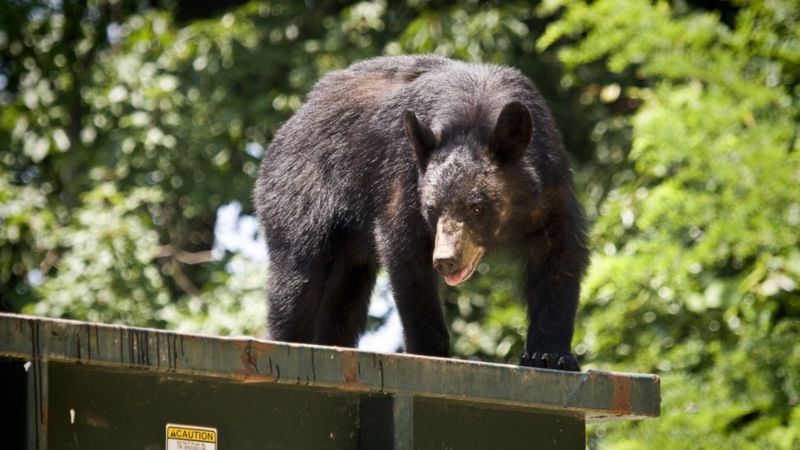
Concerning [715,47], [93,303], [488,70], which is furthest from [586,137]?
[488,70]

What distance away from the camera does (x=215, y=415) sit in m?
3.79

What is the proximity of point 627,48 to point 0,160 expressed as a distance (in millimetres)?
5884

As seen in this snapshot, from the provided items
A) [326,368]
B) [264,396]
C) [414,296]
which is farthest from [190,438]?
[414,296]

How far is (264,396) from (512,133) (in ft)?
8.25

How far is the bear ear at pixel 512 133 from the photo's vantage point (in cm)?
599

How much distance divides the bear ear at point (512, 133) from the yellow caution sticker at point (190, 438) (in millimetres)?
2579

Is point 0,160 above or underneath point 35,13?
underneath

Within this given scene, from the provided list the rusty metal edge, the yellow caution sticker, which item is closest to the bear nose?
the rusty metal edge

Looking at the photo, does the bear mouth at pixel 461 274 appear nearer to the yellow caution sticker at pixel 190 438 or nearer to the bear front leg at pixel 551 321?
the bear front leg at pixel 551 321

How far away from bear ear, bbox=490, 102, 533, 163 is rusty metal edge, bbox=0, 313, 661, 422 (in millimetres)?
1501

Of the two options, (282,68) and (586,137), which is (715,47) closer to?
(586,137)

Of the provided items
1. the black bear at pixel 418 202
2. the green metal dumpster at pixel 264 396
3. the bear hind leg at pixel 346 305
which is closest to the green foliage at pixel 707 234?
the bear hind leg at pixel 346 305

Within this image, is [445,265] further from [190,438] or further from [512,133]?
[190,438]

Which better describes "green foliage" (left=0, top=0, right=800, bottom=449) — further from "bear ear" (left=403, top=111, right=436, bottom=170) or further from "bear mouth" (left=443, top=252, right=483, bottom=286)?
"bear ear" (left=403, top=111, right=436, bottom=170)
